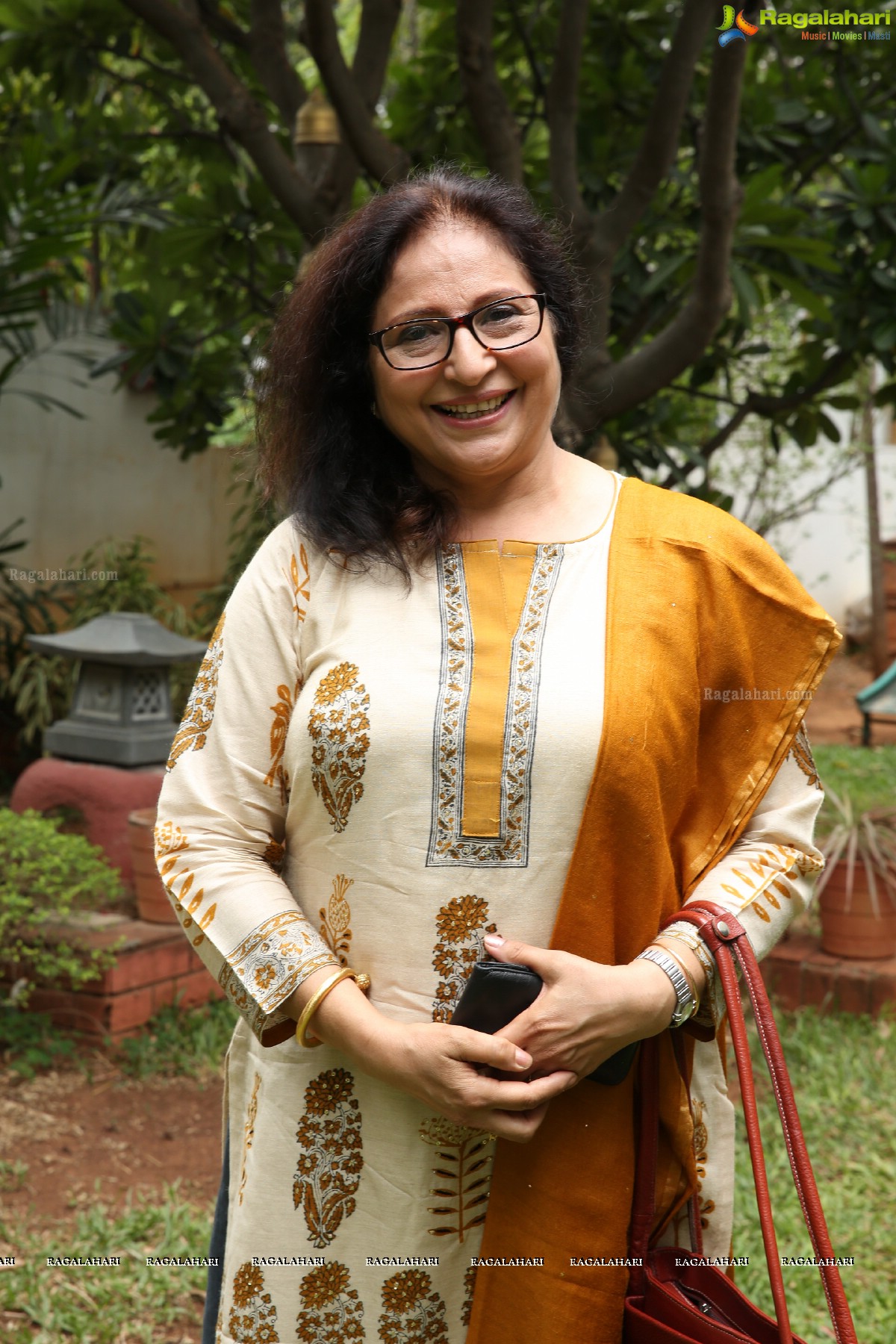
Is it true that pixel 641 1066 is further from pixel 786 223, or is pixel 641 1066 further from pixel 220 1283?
pixel 786 223

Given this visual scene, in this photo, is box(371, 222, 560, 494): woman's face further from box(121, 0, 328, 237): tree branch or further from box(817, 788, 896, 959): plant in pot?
box(817, 788, 896, 959): plant in pot

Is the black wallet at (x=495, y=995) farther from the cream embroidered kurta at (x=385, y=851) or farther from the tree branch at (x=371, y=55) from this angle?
the tree branch at (x=371, y=55)

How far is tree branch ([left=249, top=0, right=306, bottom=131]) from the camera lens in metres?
3.54

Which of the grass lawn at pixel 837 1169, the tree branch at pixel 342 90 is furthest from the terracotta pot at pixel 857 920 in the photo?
the tree branch at pixel 342 90

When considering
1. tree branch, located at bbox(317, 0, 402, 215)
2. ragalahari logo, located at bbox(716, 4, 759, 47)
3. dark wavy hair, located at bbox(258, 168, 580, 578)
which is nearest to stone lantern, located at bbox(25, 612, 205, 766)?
tree branch, located at bbox(317, 0, 402, 215)

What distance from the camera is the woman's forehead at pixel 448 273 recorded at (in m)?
1.43

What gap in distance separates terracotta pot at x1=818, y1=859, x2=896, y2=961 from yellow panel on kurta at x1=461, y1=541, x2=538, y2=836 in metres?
2.81

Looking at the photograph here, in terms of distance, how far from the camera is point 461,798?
1.39m

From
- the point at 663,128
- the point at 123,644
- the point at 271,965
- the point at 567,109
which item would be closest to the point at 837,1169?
the point at 271,965

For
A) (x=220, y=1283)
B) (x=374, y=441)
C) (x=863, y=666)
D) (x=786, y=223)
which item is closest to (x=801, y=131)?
(x=786, y=223)

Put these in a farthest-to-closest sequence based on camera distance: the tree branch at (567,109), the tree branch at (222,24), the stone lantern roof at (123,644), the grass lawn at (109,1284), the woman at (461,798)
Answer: the stone lantern roof at (123,644) → the tree branch at (222,24) → the tree branch at (567,109) → the grass lawn at (109,1284) → the woman at (461,798)

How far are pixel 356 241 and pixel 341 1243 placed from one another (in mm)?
1170

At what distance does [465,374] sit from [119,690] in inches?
126

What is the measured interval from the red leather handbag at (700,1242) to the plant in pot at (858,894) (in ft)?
8.82
